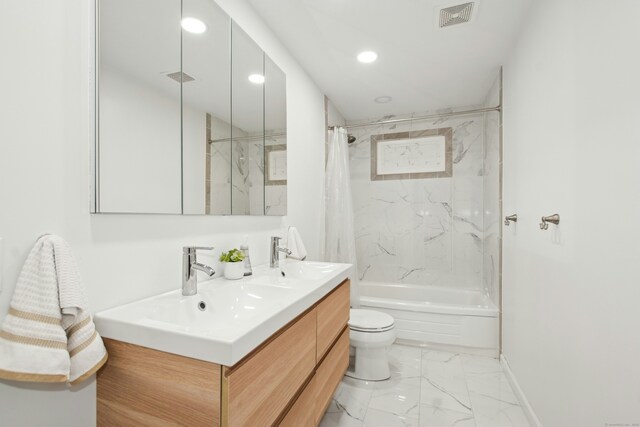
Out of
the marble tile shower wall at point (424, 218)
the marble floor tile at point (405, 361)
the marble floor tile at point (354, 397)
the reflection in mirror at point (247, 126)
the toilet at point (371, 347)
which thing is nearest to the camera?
the reflection in mirror at point (247, 126)

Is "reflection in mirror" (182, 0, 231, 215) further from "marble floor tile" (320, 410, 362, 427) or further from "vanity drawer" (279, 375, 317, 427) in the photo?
"marble floor tile" (320, 410, 362, 427)

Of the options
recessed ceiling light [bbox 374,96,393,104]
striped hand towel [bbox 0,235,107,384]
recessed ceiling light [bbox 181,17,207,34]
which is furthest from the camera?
recessed ceiling light [bbox 374,96,393,104]

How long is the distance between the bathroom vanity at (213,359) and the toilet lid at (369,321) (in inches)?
37.3

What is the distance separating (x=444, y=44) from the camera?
6.93 ft

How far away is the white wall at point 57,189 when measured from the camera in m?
0.74

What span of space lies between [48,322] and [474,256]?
3441 millimetres

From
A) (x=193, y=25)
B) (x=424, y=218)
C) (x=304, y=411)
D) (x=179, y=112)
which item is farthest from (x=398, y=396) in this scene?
(x=193, y=25)

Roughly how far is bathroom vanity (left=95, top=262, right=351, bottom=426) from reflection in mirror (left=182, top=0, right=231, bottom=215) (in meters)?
0.42


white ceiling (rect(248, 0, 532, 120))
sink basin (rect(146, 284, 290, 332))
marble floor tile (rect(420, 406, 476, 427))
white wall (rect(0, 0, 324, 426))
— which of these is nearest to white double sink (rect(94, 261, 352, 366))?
sink basin (rect(146, 284, 290, 332))

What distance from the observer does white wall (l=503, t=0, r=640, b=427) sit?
92 centimetres

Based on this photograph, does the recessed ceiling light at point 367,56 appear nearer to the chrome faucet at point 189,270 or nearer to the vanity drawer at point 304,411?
the chrome faucet at point 189,270

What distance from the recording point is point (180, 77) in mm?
1259

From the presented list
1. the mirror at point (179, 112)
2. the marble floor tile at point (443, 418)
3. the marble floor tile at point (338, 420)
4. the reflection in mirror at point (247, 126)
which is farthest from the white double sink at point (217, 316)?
the marble floor tile at point (443, 418)

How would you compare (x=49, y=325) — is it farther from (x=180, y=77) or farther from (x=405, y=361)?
(x=405, y=361)
